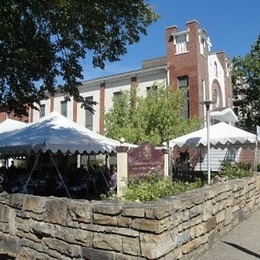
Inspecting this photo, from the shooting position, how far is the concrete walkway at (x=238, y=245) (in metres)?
6.05

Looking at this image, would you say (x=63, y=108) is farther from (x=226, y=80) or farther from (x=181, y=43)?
(x=226, y=80)

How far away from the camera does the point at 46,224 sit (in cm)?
614

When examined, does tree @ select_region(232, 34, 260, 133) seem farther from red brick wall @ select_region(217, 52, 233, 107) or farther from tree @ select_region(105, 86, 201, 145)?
tree @ select_region(105, 86, 201, 145)

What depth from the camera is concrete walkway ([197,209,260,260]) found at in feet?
19.8

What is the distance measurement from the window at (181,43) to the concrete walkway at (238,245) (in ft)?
68.1

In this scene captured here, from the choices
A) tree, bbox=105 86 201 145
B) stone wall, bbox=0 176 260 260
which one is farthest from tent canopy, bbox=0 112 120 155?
tree, bbox=105 86 201 145

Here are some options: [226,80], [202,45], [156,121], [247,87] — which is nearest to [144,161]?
[156,121]

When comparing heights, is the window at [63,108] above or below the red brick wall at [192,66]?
below

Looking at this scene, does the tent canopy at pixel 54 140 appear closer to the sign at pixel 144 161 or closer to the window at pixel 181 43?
the sign at pixel 144 161

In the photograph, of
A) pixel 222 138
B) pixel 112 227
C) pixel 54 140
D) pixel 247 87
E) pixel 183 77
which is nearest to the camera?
pixel 112 227

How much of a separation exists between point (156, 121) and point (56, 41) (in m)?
12.8

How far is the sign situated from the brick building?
54.7 feet

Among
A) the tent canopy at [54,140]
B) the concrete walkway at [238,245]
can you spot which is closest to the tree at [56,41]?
the tent canopy at [54,140]

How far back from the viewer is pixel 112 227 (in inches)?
209
